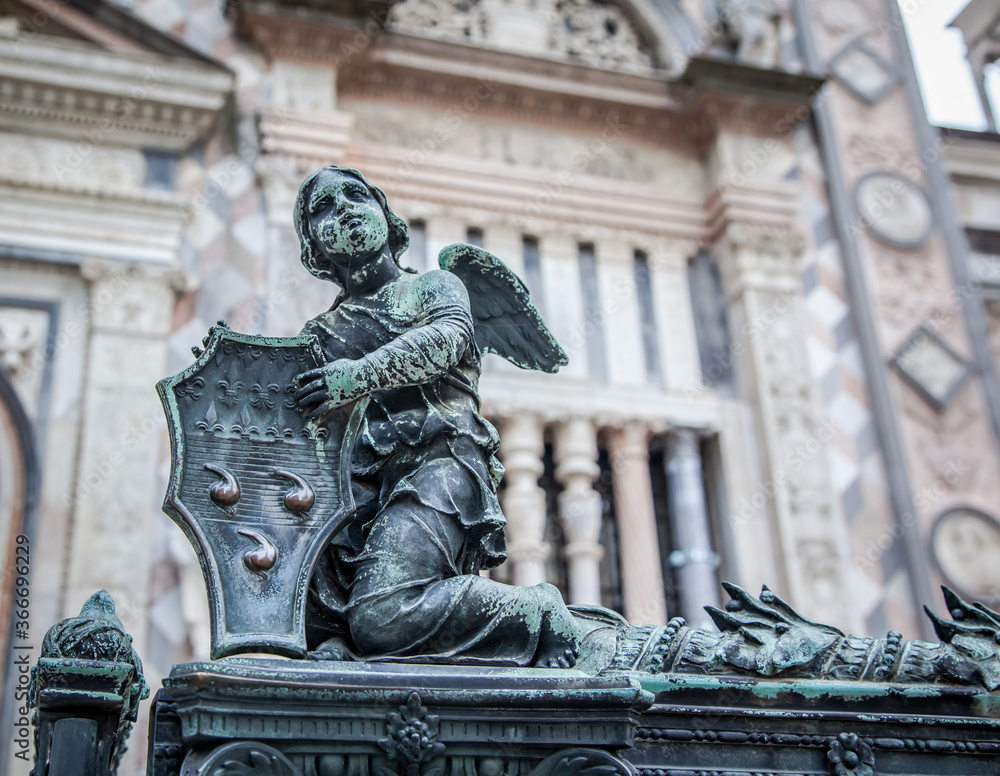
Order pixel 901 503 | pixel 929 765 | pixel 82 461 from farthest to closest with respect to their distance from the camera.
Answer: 1. pixel 901 503
2. pixel 82 461
3. pixel 929 765

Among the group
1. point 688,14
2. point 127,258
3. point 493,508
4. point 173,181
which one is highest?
point 688,14

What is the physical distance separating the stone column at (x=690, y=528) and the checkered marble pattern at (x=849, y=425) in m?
1.05

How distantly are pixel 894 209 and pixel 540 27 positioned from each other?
350cm

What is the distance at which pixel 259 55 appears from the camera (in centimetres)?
931

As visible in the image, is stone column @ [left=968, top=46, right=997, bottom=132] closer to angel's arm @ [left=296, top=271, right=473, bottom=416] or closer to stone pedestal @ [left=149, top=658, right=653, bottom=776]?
angel's arm @ [left=296, top=271, right=473, bottom=416]

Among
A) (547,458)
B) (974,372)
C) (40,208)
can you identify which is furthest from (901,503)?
(40,208)

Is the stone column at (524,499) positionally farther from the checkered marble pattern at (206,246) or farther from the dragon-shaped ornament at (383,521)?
the dragon-shaped ornament at (383,521)

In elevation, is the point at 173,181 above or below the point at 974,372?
above

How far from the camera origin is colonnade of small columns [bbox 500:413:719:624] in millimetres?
8203

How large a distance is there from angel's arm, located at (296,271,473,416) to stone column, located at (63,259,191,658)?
452 cm

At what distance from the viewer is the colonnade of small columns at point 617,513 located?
820cm

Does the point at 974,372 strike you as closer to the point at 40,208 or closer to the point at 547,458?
the point at 547,458

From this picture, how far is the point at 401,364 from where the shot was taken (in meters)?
3.12

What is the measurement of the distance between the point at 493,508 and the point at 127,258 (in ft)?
18.5
